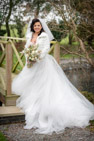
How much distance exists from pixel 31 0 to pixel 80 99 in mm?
17045

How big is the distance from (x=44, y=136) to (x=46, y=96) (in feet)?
3.26

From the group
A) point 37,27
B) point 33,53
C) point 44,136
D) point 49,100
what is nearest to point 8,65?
point 33,53

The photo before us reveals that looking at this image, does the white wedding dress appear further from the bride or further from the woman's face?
the woman's face

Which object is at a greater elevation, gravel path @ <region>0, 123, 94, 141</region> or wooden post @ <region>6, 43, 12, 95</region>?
wooden post @ <region>6, 43, 12, 95</region>

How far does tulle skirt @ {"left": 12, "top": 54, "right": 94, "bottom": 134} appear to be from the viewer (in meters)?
5.05

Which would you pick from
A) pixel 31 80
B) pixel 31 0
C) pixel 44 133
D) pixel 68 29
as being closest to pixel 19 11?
pixel 31 0

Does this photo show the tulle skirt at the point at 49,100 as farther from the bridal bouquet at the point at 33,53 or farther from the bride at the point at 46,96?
the bridal bouquet at the point at 33,53

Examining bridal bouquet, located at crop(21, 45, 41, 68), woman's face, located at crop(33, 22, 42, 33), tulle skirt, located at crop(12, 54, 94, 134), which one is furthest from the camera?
woman's face, located at crop(33, 22, 42, 33)

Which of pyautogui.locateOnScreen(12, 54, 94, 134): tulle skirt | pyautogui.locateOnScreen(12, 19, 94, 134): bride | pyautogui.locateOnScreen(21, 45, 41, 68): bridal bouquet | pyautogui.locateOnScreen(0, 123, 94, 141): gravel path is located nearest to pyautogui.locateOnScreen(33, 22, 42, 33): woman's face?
pyautogui.locateOnScreen(12, 19, 94, 134): bride

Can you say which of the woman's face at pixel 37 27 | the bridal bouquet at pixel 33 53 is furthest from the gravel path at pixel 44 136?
the woman's face at pixel 37 27

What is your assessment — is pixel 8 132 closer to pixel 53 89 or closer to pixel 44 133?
pixel 44 133

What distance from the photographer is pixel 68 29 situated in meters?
7.13

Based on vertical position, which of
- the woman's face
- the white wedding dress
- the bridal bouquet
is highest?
the woman's face

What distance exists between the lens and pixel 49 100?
17.4 ft
